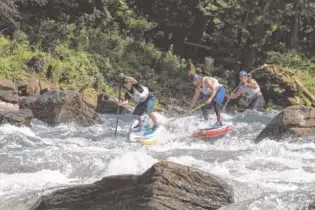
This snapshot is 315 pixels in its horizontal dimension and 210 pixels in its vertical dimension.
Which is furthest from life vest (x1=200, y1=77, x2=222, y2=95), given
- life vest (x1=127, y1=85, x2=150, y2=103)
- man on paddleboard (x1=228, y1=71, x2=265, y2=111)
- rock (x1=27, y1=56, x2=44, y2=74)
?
rock (x1=27, y1=56, x2=44, y2=74)

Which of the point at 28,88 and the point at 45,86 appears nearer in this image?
the point at 28,88

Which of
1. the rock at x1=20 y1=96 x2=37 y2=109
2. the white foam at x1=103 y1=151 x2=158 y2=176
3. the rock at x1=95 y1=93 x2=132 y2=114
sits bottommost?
the rock at x1=95 y1=93 x2=132 y2=114

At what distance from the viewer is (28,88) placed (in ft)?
64.4

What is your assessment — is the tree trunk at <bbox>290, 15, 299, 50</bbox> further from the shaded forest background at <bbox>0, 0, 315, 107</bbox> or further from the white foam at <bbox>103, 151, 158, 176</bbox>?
the white foam at <bbox>103, 151, 158, 176</bbox>

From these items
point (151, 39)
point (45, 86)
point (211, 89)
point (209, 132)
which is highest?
point (151, 39)

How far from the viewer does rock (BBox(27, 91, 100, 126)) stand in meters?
17.0

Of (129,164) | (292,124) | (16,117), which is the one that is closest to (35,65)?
(16,117)

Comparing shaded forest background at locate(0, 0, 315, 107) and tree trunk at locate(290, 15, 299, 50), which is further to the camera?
tree trunk at locate(290, 15, 299, 50)

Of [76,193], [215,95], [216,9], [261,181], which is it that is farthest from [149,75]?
[76,193]

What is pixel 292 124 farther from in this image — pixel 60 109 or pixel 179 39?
pixel 179 39

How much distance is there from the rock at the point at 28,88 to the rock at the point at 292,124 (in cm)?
857

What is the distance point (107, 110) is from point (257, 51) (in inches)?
476

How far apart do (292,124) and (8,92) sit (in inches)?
360

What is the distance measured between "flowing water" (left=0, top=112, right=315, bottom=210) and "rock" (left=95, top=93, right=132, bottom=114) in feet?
11.0
